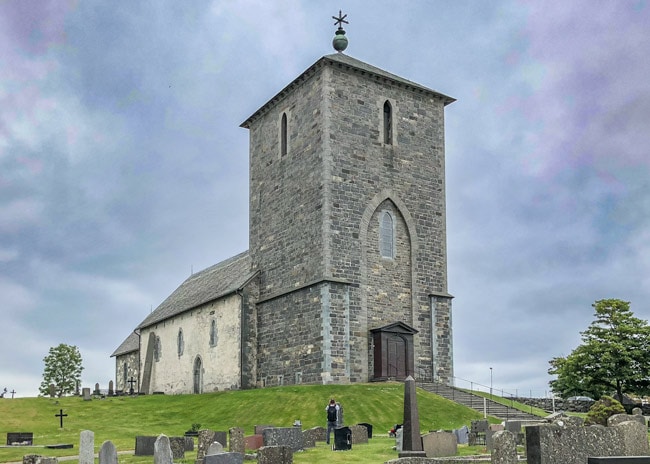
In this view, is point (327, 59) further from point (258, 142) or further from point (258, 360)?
point (258, 360)

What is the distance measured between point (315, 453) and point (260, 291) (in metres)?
23.9

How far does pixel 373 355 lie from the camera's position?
4131 centimetres

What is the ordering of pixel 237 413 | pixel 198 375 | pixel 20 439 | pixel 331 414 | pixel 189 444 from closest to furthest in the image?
pixel 189 444, pixel 331 414, pixel 20 439, pixel 237 413, pixel 198 375

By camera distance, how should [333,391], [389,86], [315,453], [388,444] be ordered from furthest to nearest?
[389,86]
[333,391]
[388,444]
[315,453]

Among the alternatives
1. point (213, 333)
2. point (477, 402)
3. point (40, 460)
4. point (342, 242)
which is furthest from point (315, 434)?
point (213, 333)

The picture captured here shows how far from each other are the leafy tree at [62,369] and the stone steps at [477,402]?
47.2 meters

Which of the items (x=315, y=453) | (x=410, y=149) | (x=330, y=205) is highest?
(x=410, y=149)

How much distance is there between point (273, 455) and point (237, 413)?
19062 mm

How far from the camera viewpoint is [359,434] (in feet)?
85.7

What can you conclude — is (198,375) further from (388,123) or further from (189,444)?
(189,444)

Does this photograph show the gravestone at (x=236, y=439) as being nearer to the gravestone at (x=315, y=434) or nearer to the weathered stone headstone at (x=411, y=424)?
the gravestone at (x=315, y=434)

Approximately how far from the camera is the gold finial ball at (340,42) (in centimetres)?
4747

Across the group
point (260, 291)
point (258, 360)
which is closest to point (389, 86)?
point (260, 291)

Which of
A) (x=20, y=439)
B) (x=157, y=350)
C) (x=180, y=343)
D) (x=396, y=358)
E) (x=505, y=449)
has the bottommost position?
(x=20, y=439)
